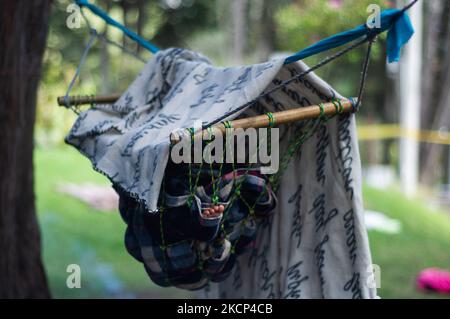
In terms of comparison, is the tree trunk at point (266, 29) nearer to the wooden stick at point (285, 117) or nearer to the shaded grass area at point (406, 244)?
the shaded grass area at point (406, 244)

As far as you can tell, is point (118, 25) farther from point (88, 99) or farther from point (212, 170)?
point (212, 170)

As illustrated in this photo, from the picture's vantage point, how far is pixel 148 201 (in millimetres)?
1474

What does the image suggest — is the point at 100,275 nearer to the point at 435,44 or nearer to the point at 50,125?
the point at 435,44

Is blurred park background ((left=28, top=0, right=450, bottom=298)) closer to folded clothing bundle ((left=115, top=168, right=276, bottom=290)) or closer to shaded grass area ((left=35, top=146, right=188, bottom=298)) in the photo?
shaded grass area ((left=35, top=146, right=188, bottom=298))

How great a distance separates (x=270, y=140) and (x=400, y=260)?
2410 millimetres

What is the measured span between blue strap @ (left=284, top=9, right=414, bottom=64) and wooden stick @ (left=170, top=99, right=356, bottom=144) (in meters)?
0.16

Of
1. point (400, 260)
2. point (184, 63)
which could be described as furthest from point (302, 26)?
point (184, 63)

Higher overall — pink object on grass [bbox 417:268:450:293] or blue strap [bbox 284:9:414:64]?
blue strap [bbox 284:9:414:64]

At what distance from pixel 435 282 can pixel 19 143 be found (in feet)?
7.43

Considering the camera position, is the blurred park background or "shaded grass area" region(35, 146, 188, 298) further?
the blurred park background

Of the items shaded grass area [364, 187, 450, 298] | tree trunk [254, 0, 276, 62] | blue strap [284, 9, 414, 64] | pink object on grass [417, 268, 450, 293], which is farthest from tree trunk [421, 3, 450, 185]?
blue strap [284, 9, 414, 64]

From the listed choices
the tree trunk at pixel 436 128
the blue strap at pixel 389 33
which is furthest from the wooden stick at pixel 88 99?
the tree trunk at pixel 436 128

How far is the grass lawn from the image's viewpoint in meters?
3.40
